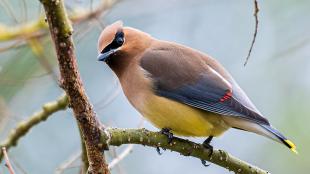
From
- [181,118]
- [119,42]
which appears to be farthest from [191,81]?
[119,42]

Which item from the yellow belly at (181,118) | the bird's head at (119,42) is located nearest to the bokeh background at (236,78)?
the bird's head at (119,42)

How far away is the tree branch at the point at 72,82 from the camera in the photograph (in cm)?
290

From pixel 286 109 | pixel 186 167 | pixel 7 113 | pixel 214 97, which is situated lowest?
pixel 186 167

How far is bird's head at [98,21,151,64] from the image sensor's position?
4332mm

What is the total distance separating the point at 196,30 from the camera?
8219 millimetres

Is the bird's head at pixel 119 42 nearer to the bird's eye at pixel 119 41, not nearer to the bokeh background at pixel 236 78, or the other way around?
the bird's eye at pixel 119 41

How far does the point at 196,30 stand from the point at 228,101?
3996 mm

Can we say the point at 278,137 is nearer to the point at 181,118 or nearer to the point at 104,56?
the point at 181,118

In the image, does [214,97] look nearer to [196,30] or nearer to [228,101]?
[228,101]

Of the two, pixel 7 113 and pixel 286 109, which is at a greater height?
pixel 7 113

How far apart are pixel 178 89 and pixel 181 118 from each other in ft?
0.74

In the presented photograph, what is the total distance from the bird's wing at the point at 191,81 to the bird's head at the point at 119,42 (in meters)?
0.10

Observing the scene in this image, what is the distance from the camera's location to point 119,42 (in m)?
4.53

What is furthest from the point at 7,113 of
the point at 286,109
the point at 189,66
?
the point at 286,109
